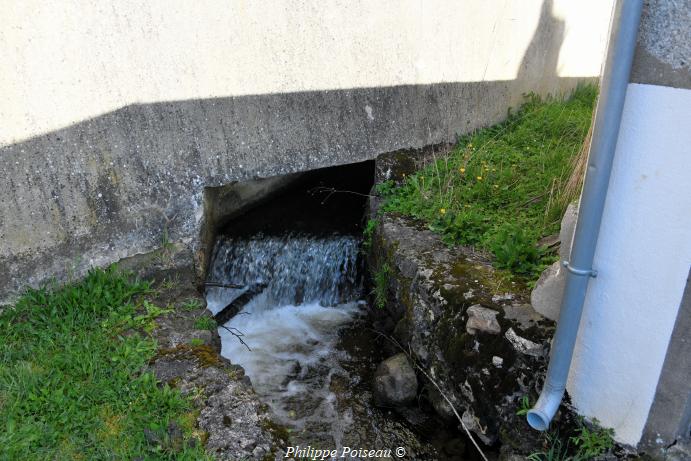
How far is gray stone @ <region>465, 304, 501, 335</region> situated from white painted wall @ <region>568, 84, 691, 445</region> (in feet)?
2.26

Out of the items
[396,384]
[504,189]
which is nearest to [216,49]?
[504,189]

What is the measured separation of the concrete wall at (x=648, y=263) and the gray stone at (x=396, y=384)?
1528 millimetres

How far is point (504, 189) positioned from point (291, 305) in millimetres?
2511

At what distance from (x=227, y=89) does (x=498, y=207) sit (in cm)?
274

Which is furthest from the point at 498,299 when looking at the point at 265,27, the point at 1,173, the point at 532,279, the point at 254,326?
the point at 1,173

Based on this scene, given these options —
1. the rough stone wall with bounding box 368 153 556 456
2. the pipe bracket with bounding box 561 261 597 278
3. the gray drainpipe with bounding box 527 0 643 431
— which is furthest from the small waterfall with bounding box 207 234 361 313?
the pipe bracket with bounding box 561 261 597 278

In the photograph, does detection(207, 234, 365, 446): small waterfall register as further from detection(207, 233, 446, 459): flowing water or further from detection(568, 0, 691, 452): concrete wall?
detection(568, 0, 691, 452): concrete wall

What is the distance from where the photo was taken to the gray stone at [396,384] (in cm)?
427

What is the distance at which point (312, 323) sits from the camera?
5.50 metres

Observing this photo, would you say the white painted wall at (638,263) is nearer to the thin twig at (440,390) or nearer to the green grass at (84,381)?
the thin twig at (440,390)

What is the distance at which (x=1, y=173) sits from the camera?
385 centimetres

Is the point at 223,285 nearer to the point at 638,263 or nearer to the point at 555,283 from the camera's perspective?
the point at 555,283

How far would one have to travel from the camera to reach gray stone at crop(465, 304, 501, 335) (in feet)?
12.1

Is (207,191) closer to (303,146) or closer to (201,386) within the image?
(303,146)
